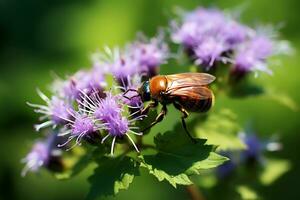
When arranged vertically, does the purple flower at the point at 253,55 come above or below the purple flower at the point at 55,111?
below

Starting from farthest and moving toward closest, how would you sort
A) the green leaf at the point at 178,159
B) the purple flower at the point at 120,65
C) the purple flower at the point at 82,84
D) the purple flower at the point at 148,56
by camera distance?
the purple flower at the point at 148,56 < the purple flower at the point at 120,65 < the purple flower at the point at 82,84 < the green leaf at the point at 178,159

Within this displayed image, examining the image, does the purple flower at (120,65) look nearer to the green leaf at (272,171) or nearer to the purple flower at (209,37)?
the purple flower at (209,37)

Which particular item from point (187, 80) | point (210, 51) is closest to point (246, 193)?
point (210, 51)

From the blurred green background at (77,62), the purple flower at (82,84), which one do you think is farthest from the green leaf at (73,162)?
the blurred green background at (77,62)

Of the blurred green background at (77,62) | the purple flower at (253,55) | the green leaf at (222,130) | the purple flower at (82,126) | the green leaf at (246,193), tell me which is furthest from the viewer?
the blurred green background at (77,62)

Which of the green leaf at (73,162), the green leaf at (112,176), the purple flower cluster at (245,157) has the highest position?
the green leaf at (112,176)

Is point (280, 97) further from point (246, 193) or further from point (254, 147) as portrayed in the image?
point (246, 193)

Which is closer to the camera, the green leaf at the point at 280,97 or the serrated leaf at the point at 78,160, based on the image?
the serrated leaf at the point at 78,160
